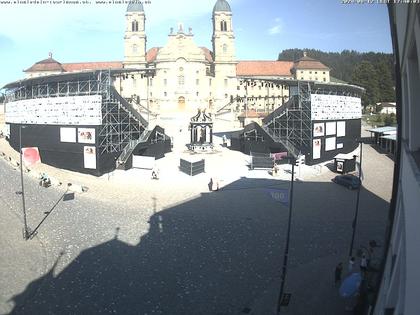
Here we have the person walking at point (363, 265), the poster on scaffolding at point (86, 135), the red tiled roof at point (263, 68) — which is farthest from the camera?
the red tiled roof at point (263, 68)

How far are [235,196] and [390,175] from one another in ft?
49.5

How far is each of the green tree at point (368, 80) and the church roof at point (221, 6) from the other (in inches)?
1388

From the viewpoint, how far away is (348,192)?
27891mm

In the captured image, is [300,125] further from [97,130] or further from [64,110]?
[64,110]

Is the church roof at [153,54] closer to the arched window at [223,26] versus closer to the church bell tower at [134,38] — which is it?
the church bell tower at [134,38]

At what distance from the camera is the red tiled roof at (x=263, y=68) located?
9312cm

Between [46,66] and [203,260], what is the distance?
89795mm

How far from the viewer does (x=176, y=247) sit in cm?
1736

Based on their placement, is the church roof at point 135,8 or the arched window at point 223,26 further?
the church roof at point 135,8

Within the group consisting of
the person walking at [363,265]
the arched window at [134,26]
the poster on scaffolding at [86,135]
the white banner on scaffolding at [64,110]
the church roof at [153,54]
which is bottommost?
the person walking at [363,265]

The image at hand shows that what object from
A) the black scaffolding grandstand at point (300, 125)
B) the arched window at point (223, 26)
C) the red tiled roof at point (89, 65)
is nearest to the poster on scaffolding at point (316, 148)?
the black scaffolding grandstand at point (300, 125)

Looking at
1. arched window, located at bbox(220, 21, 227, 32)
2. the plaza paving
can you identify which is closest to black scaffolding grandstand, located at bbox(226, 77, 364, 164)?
the plaza paving

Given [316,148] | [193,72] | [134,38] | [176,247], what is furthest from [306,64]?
[176,247]

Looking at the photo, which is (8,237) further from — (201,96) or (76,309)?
(201,96)
